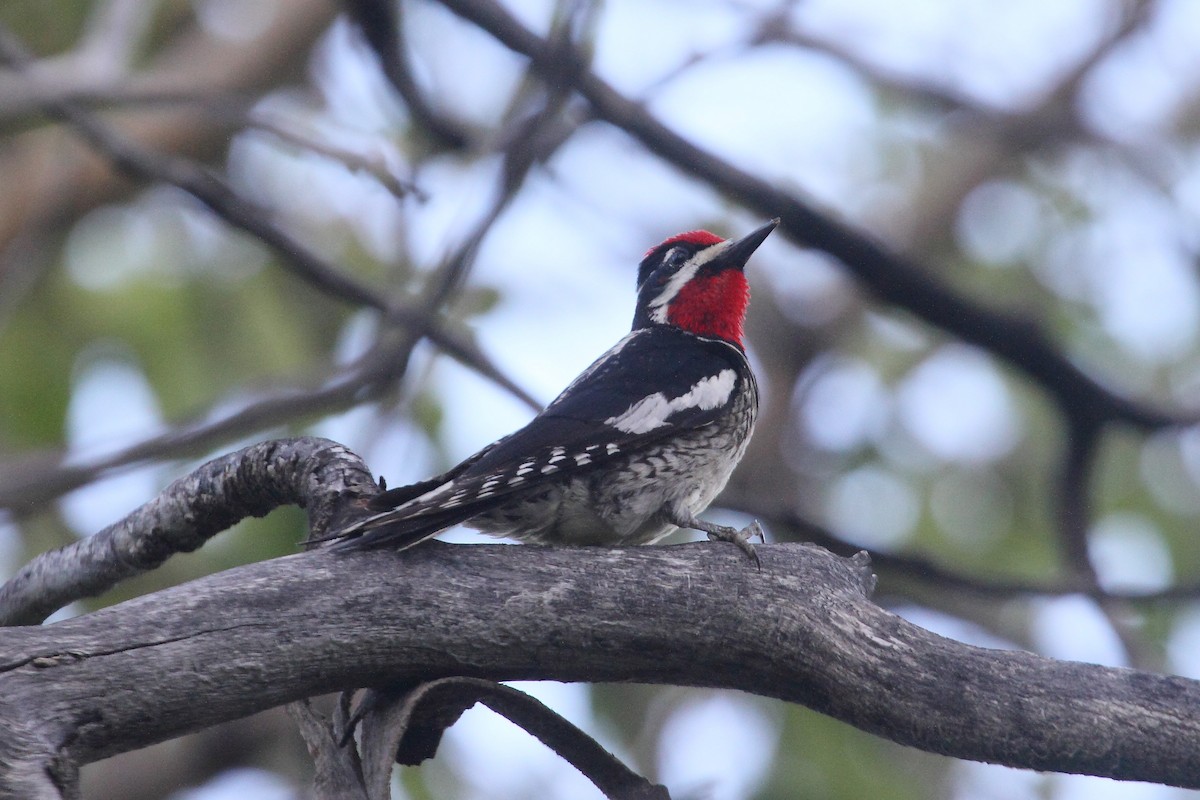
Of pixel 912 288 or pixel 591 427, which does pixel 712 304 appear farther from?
pixel 591 427

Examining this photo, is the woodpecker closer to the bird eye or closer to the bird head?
the bird head

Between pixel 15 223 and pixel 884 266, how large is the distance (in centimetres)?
485

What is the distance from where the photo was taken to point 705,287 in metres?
4.41

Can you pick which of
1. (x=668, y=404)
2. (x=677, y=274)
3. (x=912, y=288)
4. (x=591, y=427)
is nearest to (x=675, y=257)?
(x=677, y=274)

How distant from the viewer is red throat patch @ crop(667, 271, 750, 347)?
4.40m

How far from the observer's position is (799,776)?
4883 millimetres

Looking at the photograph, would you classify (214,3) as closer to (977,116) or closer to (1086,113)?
(977,116)

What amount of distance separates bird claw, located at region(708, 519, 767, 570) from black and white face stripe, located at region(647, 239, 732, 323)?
4.41 ft

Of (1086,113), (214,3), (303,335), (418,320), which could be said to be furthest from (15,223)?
(1086,113)

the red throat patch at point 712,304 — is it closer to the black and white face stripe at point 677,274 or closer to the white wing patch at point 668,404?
the black and white face stripe at point 677,274

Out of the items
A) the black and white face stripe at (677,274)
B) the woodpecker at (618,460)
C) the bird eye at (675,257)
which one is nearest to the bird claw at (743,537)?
the woodpecker at (618,460)

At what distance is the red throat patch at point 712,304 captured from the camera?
4.40m

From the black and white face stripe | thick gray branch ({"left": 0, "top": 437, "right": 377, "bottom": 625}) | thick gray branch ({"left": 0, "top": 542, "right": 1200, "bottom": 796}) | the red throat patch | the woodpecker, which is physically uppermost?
the black and white face stripe

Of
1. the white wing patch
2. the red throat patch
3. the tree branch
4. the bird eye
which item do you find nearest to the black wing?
the white wing patch
